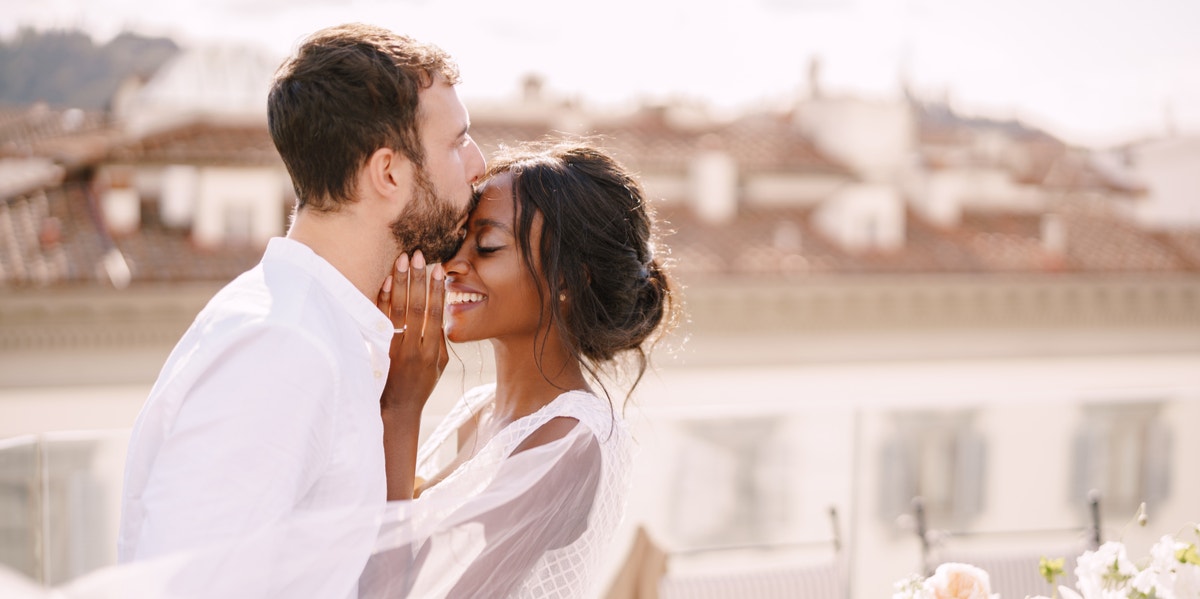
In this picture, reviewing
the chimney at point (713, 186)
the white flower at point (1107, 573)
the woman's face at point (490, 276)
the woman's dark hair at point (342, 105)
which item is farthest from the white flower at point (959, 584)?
the chimney at point (713, 186)

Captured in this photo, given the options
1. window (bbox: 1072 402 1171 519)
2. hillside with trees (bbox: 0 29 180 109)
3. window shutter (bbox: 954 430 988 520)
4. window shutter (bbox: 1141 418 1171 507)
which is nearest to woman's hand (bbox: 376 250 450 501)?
window shutter (bbox: 954 430 988 520)

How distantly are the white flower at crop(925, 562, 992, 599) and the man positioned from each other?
0.89 metres

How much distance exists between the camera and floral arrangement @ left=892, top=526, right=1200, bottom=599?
1.67 metres

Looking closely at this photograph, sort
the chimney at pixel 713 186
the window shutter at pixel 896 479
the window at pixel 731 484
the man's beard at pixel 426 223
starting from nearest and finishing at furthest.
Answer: the man's beard at pixel 426 223
the window at pixel 731 484
the window shutter at pixel 896 479
the chimney at pixel 713 186

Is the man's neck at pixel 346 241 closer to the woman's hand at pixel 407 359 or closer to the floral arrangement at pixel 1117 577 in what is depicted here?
the woman's hand at pixel 407 359

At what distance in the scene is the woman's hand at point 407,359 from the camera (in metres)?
1.81

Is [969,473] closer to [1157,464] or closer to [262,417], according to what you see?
[1157,464]

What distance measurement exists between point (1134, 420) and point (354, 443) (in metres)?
3.84

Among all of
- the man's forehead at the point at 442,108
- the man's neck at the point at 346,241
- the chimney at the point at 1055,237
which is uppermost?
the man's forehead at the point at 442,108

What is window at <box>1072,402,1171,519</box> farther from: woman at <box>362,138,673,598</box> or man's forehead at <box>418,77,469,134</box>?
man's forehead at <box>418,77,469,134</box>

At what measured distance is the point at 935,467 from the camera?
4262mm

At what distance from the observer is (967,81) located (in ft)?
73.8

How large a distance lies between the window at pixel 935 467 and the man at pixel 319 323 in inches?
103

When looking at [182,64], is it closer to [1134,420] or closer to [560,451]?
[1134,420]
